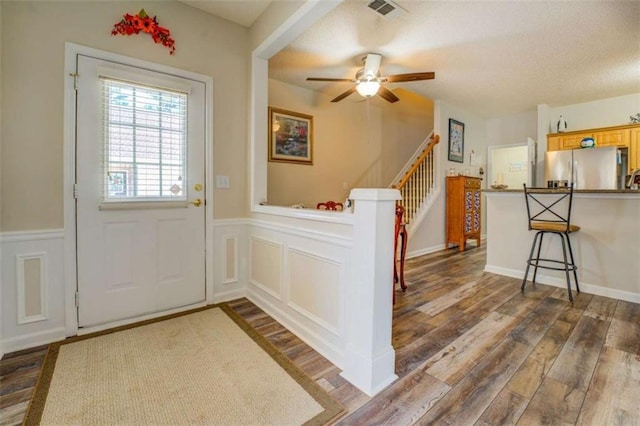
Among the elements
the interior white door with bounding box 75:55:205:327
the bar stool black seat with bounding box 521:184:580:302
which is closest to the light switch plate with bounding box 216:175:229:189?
the interior white door with bounding box 75:55:205:327

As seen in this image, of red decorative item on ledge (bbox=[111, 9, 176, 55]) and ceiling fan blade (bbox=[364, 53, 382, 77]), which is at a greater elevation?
ceiling fan blade (bbox=[364, 53, 382, 77])

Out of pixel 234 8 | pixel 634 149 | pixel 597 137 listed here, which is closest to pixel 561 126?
pixel 597 137

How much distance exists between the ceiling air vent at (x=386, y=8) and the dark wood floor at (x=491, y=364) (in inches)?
103

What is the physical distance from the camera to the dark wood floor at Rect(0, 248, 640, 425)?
144 centimetres

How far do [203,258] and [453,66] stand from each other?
12.2ft

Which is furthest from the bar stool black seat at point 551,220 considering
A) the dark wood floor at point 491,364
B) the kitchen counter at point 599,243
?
the dark wood floor at point 491,364

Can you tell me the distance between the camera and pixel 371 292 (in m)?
1.59

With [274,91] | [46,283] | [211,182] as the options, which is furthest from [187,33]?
[46,283]

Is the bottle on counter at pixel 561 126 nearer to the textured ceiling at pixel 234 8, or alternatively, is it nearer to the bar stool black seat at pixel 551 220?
the bar stool black seat at pixel 551 220

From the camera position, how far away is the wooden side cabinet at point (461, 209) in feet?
16.9

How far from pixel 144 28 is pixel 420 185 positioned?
4334 mm

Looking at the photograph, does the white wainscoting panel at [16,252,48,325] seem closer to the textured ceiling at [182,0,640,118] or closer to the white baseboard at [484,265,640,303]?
the textured ceiling at [182,0,640,118]

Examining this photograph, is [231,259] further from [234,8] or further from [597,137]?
[597,137]

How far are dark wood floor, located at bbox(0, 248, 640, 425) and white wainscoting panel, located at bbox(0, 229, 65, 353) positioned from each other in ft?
0.51
